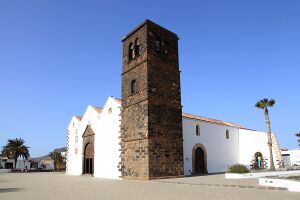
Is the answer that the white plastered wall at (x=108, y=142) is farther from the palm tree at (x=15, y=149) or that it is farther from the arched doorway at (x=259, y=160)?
the palm tree at (x=15, y=149)

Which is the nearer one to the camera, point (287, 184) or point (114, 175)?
point (287, 184)

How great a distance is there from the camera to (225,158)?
99.9 ft

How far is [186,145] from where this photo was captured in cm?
2561

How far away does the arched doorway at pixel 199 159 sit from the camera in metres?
26.3

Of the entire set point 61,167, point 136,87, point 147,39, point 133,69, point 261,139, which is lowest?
point 61,167

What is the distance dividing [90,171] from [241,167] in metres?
16.1

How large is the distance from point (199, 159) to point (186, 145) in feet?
8.47

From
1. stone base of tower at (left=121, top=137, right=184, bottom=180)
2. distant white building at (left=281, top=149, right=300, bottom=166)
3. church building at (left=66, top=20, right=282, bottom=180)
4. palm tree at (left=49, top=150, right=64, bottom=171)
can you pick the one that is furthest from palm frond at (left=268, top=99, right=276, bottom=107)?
palm tree at (left=49, top=150, right=64, bottom=171)

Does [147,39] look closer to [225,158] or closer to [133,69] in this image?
[133,69]

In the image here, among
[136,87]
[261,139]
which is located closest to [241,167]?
[136,87]

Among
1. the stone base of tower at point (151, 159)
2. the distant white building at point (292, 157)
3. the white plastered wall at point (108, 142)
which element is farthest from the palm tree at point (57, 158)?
the distant white building at point (292, 157)

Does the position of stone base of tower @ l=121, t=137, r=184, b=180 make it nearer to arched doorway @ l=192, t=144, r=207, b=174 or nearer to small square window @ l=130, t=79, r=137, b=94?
small square window @ l=130, t=79, r=137, b=94

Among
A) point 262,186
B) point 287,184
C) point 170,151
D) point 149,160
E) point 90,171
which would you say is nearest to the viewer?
point 287,184

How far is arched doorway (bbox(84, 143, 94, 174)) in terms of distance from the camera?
28859mm
